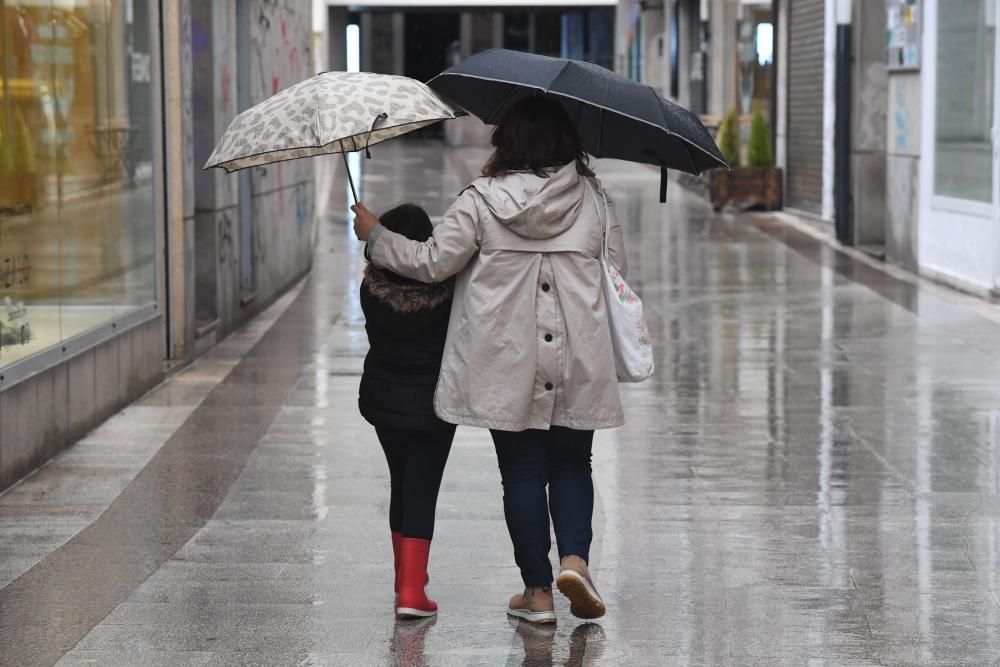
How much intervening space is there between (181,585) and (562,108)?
74.0 inches

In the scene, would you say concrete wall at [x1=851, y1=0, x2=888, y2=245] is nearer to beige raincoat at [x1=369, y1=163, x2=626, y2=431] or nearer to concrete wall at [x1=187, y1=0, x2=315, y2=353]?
concrete wall at [x1=187, y1=0, x2=315, y2=353]

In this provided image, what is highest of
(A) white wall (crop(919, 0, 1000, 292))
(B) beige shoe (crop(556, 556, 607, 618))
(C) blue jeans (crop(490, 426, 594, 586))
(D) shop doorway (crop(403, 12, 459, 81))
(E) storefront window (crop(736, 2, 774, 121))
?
(D) shop doorway (crop(403, 12, 459, 81))

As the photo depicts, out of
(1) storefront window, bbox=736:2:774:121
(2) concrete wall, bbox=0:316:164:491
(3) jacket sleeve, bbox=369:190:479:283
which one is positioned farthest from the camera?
(1) storefront window, bbox=736:2:774:121

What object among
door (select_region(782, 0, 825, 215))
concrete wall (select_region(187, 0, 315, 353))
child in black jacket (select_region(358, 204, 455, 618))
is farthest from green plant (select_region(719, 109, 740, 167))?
child in black jacket (select_region(358, 204, 455, 618))

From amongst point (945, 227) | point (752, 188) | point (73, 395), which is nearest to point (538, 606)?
point (73, 395)

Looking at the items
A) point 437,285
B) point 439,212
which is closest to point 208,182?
point 437,285

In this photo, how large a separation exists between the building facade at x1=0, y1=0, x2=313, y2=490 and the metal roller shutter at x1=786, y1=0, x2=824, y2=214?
10.2 metres

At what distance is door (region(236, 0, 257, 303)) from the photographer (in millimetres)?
12258

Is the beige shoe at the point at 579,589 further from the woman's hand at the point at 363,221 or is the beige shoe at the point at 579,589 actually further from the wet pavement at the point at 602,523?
the woman's hand at the point at 363,221

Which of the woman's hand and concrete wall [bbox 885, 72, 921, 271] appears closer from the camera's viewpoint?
the woman's hand

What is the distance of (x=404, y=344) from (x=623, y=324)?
2.05 feet

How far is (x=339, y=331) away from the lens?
1163cm

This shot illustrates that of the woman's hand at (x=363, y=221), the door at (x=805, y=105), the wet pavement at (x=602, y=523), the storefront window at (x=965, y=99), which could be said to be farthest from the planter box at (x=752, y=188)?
the woman's hand at (x=363, y=221)

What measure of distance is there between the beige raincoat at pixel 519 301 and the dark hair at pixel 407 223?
0.37 ft
